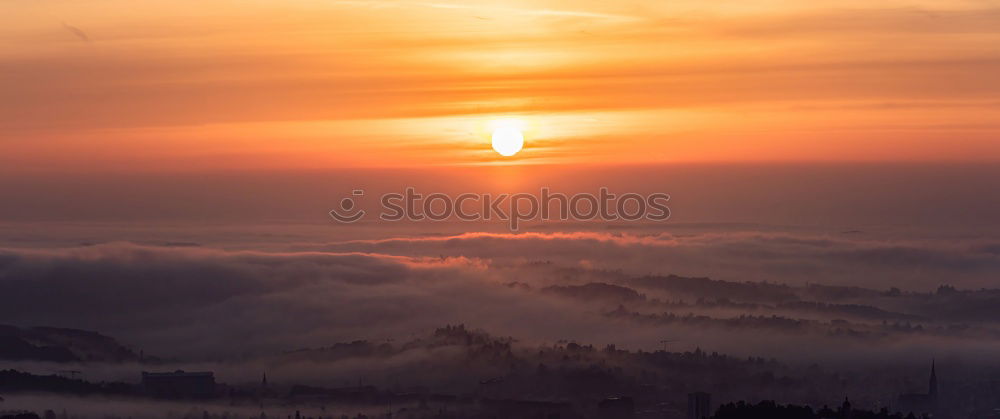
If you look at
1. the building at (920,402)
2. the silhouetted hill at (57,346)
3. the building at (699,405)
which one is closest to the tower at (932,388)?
the building at (920,402)

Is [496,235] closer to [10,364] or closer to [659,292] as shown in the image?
[659,292]

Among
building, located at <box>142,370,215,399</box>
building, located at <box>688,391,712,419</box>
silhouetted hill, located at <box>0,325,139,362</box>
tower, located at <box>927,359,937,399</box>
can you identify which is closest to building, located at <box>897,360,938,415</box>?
tower, located at <box>927,359,937,399</box>

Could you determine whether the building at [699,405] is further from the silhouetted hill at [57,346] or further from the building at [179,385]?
the silhouetted hill at [57,346]

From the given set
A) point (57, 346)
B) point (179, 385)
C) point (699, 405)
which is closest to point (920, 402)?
point (699, 405)

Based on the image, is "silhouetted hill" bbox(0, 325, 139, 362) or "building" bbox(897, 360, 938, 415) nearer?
"building" bbox(897, 360, 938, 415)

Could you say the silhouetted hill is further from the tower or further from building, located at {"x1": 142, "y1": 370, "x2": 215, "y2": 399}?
the tower

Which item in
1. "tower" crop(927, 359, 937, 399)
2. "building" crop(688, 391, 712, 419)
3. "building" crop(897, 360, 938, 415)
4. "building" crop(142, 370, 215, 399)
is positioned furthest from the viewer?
"building" crop(142, 370, 215, 399)

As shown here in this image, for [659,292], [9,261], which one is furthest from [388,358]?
[9,261]

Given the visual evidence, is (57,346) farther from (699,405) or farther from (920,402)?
(920,402)
